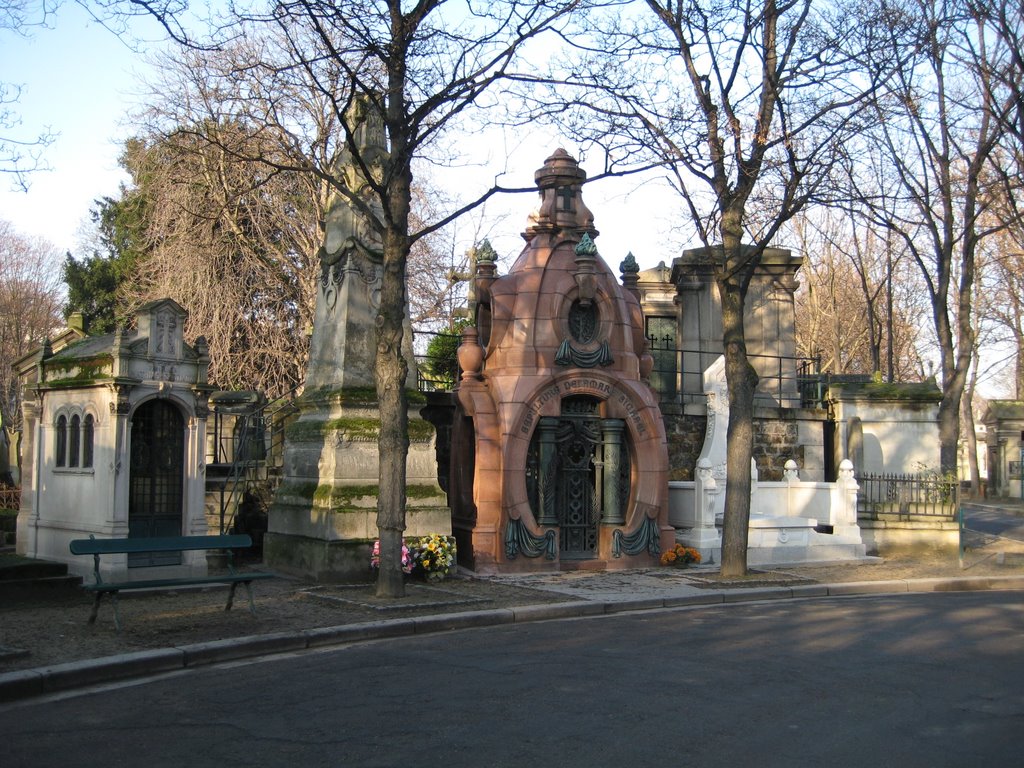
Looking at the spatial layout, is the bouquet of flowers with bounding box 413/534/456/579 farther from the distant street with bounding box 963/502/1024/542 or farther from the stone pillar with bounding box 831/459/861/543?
the distant street with bounding box 963/502/1024/542

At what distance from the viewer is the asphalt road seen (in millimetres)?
6262

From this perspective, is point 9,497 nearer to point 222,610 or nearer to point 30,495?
point 30,495

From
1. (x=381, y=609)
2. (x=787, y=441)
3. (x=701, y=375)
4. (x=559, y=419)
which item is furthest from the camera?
(x=701, y=375)

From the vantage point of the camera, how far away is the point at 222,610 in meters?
11.5

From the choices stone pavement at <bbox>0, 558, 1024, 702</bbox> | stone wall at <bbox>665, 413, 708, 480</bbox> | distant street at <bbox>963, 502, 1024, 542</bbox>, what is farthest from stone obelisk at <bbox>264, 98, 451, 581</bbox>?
distant street at <bbox>963, 502, 1024, 542</bbox>

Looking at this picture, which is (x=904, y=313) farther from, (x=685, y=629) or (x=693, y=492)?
(x=685, y=629)

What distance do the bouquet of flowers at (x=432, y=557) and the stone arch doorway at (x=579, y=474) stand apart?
2169 mm

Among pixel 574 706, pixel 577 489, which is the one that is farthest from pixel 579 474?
pixel 574 706

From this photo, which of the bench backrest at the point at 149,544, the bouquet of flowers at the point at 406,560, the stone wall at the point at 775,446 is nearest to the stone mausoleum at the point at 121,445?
the bouquet of flowers at the point at 406,560

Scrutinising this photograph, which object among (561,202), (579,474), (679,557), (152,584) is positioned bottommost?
(679,557)

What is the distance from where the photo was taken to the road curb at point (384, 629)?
820cm

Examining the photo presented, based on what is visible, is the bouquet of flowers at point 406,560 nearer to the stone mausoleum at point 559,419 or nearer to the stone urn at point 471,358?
the stone mausoleum at point 559,419

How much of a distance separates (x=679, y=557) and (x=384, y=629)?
23.4 feet

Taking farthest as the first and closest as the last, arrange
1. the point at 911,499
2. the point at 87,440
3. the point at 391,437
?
the point at 911,499 < the point at 87,440 < the point at 391,437
